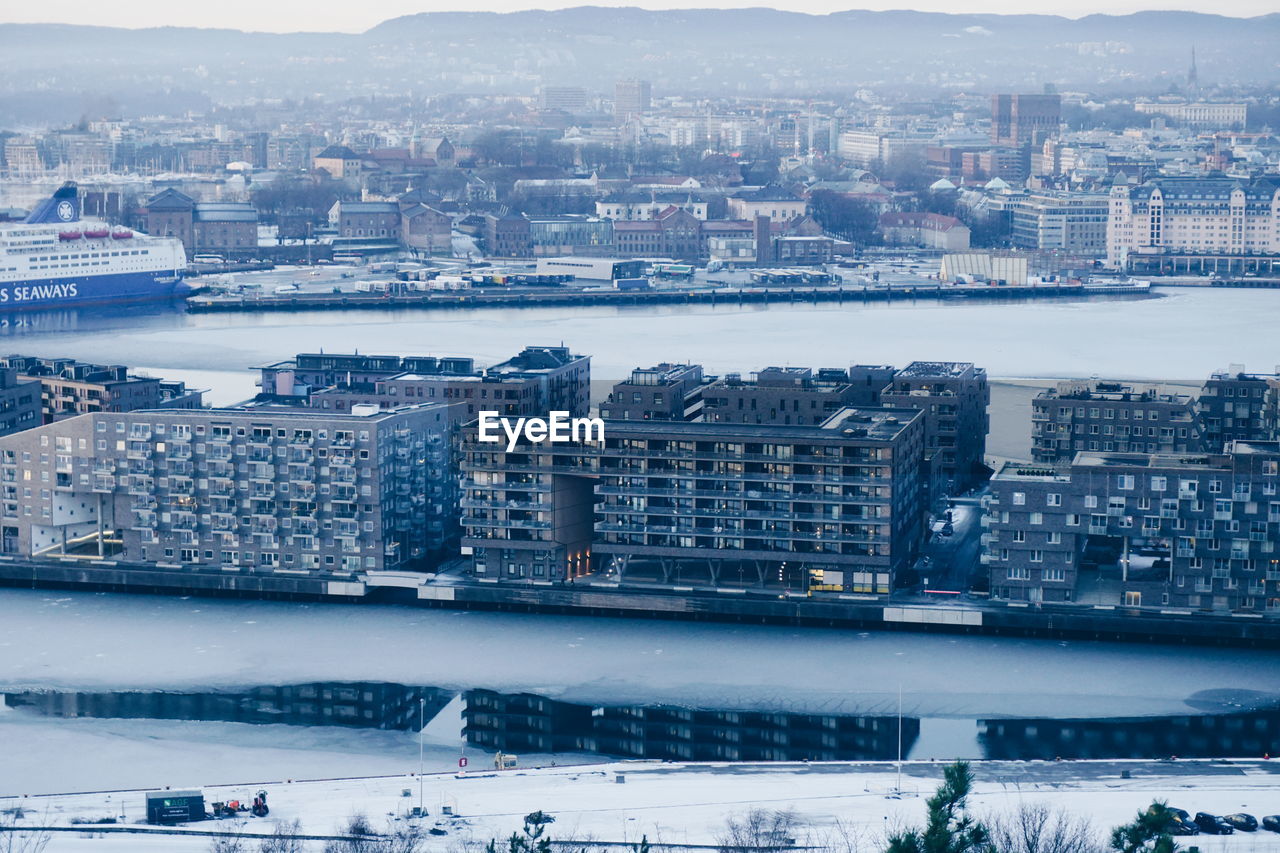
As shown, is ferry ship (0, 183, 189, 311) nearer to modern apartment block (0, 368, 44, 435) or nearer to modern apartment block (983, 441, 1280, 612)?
modern apartment block (0, 368, 44, 435)

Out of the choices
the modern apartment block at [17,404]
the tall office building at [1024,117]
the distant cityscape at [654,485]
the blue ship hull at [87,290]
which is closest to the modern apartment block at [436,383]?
the distant cityscape at [654,485]

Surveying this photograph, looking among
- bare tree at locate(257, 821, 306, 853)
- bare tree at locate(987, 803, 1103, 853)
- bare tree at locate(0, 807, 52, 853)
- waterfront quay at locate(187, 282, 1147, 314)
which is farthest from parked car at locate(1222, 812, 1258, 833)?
waterfront quay at locate(187, 282, 1147, 314)

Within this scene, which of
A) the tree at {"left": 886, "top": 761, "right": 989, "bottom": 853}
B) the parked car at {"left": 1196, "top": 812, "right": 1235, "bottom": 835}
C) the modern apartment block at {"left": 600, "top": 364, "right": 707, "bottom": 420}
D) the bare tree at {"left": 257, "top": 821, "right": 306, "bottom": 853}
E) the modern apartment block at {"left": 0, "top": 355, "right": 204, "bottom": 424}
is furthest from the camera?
the modern apartment block at {"left": 0, "top": 355, "right": 204, "bottom": 424}

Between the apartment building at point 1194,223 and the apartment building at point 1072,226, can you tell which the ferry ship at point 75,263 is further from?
the apartment building at point 1194,223

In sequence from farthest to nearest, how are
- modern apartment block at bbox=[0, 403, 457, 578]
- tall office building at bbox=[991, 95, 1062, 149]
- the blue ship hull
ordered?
tall office building at bbox=[991, 95, 1062, 149] → the blue ship hull → modern apartment block at bbox=[0, 403, 457, 578]

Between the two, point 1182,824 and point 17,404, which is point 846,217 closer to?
point 17,404

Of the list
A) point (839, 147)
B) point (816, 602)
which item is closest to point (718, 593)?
point (816, 602)
